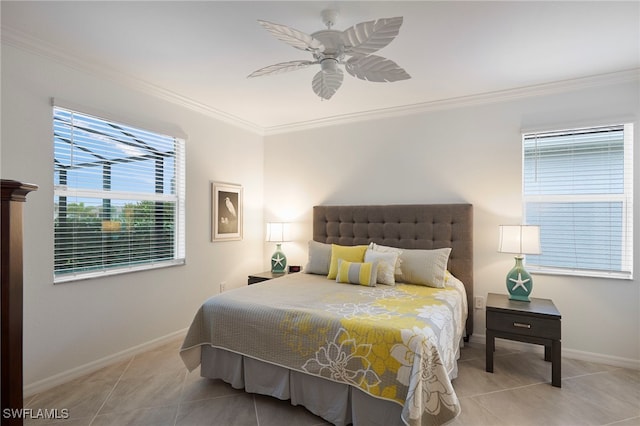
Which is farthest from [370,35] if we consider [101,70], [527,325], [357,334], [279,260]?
[279,260]

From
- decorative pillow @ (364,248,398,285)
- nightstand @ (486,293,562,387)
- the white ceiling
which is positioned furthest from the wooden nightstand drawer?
the white ceiling

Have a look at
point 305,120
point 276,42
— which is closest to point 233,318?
point 276,42

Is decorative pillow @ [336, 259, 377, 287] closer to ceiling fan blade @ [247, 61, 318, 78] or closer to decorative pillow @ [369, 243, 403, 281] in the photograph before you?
decorative pillow @ [369, 243, 403, 281]

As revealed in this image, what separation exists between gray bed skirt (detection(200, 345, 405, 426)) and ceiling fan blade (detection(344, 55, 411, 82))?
193 centimetres

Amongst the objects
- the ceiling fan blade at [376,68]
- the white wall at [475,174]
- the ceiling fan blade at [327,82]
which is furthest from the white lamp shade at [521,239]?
the ceiling fan blade at [327,82]

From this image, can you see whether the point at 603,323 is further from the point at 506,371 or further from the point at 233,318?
the point at 233,318

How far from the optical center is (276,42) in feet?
7.79

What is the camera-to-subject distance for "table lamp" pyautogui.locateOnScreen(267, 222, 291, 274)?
4168 mm

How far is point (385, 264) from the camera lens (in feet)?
10.2

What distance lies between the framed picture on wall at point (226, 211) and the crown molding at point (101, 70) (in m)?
0.86

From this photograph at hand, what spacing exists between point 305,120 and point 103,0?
2667 mm

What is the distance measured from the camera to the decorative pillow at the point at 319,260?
140 inches

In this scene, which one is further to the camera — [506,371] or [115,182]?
[115,182]

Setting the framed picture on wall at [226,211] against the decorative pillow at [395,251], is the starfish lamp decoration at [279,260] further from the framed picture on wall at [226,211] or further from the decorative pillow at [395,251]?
the decorative pillow at [395,251]
